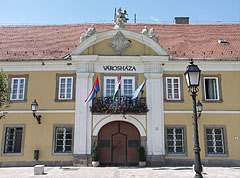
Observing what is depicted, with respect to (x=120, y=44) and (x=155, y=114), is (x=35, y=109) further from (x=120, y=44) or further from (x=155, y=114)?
(x=155, y=114)

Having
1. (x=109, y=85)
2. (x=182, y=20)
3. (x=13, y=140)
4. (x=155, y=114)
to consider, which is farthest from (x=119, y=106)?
(x=182, y=20)

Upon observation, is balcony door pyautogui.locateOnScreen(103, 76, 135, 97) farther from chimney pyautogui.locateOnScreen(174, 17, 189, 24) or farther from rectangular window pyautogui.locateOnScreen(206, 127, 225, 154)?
chimney pyautogui.locateOnScreen(174, 17, 189, 24)

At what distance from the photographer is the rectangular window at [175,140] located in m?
15.6

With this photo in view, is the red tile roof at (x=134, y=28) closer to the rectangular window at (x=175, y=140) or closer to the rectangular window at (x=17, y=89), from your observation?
the rectangular window at (x=17, y=89)

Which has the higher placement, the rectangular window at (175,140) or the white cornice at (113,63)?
the white cornice at (113,63)

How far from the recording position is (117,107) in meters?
15.3

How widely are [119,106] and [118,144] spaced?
2.46m

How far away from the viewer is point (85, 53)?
16.4m

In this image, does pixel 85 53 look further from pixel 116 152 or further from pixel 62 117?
pixel 116 152

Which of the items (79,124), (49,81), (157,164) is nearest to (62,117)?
(79,124)

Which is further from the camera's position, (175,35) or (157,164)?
(175,35)

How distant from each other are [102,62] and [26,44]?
21.3 ft

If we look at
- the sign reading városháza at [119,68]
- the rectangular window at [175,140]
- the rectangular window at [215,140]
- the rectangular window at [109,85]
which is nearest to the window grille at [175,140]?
the rectangular window at [175,140]

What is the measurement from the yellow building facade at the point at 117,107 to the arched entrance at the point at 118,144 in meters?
0.06
